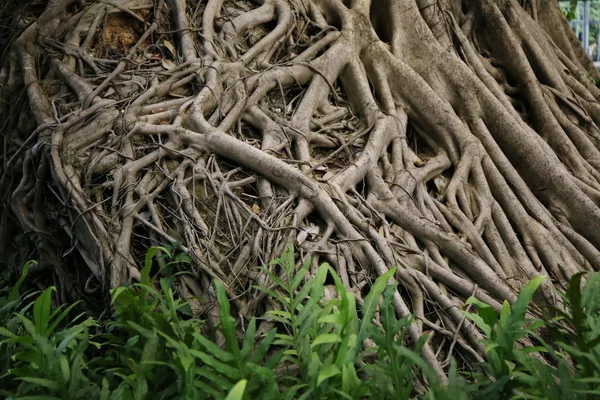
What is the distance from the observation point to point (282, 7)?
189 inches

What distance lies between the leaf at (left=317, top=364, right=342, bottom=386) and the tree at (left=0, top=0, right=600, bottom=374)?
0.96m

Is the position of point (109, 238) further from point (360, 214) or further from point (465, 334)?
point (465, 334)

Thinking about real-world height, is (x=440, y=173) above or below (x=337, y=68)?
below

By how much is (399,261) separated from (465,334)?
1.66 feet

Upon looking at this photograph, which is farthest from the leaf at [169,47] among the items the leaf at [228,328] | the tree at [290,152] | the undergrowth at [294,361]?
the leaf at [228,328]

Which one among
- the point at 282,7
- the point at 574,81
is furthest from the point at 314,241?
the point at 574,81

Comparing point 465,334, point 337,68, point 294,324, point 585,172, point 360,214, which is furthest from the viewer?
point 585,172

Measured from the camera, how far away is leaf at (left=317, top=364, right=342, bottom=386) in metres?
2.25

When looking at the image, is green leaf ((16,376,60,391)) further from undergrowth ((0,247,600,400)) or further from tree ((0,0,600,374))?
tree ((0,0,600,374))

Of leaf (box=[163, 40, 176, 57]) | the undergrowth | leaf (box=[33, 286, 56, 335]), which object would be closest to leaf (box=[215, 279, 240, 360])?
the undergrowth

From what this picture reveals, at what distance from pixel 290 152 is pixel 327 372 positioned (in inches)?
77.0

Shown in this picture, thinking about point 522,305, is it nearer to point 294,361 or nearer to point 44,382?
point 294,361

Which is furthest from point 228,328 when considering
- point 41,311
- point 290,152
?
point 290,152

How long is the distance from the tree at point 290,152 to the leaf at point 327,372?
958mm
